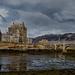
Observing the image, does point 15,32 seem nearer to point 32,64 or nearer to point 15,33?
point 15,33

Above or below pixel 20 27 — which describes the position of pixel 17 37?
below

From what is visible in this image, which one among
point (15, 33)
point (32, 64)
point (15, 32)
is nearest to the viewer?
point (32, 64)

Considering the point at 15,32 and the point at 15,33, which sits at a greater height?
the point at 15,32

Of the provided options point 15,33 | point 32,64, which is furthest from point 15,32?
point 32,64

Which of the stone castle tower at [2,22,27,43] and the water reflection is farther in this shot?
the stone castle tower at [2,22,27,43]

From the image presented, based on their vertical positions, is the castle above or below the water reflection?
above

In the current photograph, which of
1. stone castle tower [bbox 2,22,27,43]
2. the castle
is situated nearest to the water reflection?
the castle

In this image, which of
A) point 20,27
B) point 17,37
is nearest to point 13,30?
point 20,27

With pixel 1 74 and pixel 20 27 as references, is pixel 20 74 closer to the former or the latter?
pixel 1 74

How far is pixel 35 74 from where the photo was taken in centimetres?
1603

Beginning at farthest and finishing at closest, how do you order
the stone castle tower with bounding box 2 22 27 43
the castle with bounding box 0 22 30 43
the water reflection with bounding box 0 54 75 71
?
1. the stone castle tower with bounding box 2 22 27 43
2. the castle with bounding box 0 22 30 43
3. the water reflection with bounding box 0 54 75 71

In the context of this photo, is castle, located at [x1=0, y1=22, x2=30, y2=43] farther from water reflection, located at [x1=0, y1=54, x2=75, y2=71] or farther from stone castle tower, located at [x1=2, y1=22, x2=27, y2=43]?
water reflection, located at [x1=0, y1=54, x2=75, y2=71]

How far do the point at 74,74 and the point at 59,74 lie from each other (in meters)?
1.91

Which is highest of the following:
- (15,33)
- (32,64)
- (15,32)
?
(15,32)
